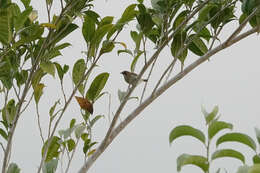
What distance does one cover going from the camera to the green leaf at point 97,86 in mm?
1521

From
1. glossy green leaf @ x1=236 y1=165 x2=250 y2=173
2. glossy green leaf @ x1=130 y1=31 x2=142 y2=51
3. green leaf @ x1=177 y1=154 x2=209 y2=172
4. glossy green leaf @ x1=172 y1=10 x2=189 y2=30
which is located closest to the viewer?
glossy green leaf @ x1=236 y1=165 x2=250 y2=173

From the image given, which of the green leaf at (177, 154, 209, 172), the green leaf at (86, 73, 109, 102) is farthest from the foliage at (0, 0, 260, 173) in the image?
the green leaf at (177, 154, 209, 172)

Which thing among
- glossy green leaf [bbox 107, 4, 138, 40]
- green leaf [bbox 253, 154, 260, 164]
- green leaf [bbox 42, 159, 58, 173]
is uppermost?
glossy green leaf [bbox 107, 4, 138, 40]

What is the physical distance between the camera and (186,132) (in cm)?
68

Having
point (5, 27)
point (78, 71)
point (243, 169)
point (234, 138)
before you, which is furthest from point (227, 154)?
point (78, 71)

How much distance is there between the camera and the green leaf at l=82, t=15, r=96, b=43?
1.40m

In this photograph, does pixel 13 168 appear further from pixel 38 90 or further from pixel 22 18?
pixel 22 18

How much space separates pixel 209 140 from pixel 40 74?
1.10m

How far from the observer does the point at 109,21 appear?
1.48 meters

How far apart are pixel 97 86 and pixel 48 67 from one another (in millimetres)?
230

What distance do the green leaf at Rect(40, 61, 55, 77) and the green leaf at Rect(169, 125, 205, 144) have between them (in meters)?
0.76

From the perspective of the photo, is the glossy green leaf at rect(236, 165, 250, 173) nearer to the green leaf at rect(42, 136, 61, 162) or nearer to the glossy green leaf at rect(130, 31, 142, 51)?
the glossy green leaf at rect(130, 31, 142, 51)

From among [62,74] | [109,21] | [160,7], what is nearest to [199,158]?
[160,7]

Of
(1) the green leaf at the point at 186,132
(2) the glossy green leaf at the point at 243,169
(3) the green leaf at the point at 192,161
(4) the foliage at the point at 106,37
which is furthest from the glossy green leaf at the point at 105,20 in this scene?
(2) the glossy green leaf at the point at 243,169
